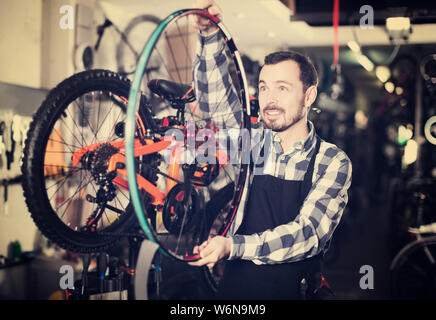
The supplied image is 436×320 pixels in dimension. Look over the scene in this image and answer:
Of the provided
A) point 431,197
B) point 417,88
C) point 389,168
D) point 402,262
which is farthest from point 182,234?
point 389,168

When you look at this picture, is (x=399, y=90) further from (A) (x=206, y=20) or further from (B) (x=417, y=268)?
(A) (x=206, y=20)

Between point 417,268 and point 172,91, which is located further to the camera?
point 417,268

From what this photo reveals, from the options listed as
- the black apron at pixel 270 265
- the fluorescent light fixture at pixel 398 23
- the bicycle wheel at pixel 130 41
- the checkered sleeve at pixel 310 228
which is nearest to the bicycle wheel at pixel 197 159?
the black apron at pixel 270 265

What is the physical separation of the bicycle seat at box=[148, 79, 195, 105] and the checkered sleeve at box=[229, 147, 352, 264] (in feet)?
2.10

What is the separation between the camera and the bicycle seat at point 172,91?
1.72 m

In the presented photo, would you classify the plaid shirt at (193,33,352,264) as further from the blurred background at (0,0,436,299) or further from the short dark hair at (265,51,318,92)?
the blurred background at (0,0,436,299)

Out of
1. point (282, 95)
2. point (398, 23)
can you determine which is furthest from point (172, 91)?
point (398, 23)

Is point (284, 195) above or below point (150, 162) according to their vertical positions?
below

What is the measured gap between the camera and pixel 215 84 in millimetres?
2039

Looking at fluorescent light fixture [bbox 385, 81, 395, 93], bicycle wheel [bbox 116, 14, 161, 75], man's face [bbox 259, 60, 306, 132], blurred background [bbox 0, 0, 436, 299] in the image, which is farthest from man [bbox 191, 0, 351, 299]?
fluorescent light fixture [bbox 385, 81, 395, 93]

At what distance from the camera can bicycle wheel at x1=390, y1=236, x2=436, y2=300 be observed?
2672 mm

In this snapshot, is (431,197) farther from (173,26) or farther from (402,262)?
(173,26)

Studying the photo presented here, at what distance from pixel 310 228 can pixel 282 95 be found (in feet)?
2.11

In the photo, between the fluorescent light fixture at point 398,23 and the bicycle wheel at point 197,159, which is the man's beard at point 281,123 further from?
the fluorescent light fixture at point 398,23
